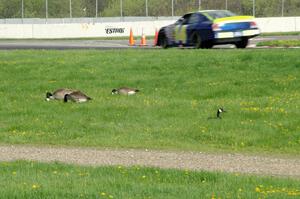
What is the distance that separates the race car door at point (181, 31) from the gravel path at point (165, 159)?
15203 millimetres

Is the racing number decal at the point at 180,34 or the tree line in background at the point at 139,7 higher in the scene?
the tree line in background at the point at 139,7

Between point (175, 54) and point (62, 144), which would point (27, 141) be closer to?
point (62, 144)

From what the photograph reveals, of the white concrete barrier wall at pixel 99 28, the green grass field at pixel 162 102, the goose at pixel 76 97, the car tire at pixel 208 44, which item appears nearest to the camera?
the green grass field at pixel 162 102

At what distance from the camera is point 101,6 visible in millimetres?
70000

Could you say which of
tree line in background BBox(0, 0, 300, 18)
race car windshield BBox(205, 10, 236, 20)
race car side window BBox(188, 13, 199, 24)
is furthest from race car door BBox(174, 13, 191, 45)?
tree line in background BBox(0, 0, 300, 18)

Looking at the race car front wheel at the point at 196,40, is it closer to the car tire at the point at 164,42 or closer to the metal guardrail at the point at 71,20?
A: the car tire at the point at 164,42

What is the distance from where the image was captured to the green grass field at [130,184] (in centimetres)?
839

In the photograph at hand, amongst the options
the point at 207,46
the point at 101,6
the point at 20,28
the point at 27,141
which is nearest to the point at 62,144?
the point at 27,141

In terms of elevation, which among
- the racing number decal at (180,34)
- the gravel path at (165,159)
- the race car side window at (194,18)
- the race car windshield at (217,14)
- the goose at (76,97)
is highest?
the race car windshield at (217,14)

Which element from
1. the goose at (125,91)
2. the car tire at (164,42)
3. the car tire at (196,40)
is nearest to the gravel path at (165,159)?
the goose at (125,91)

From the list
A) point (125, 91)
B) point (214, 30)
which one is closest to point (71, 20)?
point (214, 30)

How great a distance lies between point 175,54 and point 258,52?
247cm

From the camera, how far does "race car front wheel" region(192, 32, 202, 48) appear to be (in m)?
27.0

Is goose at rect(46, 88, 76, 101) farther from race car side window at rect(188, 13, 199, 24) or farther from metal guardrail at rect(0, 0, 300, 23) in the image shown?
metal guardrail at rect(0, 0, 300, 23)
